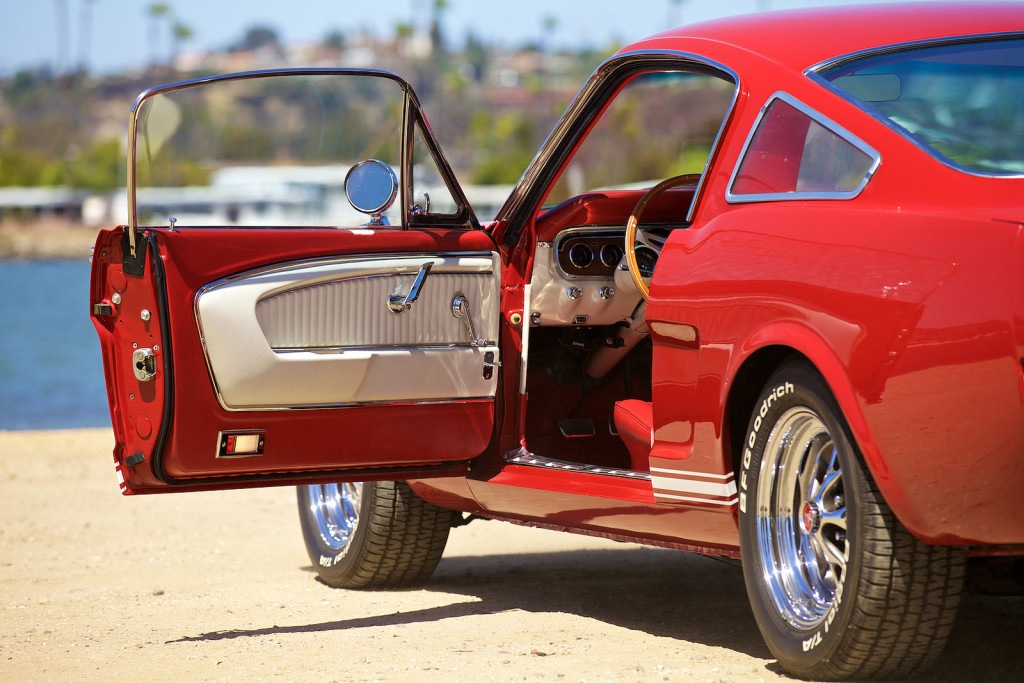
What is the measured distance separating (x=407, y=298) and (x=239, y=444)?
0.69 m

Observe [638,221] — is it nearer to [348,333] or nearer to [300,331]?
[348,333]

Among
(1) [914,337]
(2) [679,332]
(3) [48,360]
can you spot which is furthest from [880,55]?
(3) [48,360]

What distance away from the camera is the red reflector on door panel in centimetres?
458

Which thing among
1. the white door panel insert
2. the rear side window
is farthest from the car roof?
the white door panel insert

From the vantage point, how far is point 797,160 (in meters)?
3.91

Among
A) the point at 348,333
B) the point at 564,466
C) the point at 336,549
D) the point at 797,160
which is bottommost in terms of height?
the point at 336,549

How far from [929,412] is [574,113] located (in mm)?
1962

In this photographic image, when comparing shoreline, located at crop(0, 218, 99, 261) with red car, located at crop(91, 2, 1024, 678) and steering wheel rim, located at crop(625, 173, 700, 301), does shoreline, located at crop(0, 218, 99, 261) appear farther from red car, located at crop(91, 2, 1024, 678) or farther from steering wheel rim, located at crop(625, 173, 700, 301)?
steering wheel rim, located at crop(625, 173, 700, 301)

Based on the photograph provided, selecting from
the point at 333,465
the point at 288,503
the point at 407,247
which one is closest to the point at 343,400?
the point at 333,465

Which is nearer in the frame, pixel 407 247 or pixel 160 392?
pixel 160 392

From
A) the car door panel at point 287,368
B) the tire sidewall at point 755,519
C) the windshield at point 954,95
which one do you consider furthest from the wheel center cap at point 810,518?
the car door panel at point 287,368

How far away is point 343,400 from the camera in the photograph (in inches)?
185

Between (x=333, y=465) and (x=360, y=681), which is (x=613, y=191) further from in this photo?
(x=360, y=681)

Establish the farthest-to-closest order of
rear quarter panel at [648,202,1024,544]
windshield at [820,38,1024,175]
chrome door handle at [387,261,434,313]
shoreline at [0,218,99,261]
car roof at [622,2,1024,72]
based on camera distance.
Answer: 1. shoreline at [0,218,99,261]
2. chrome door handle at [387,261,434,313]
3. car roof at [622,2,1024,72]
4. windshield at [820,38,1024,175]
5. rear quarter panel at [648,202,1024,544]
